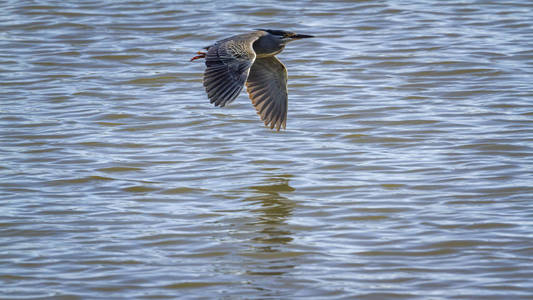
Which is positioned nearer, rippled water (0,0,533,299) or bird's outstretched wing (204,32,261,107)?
rippled water (0,0,533,299)

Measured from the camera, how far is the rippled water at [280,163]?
16.3 feet

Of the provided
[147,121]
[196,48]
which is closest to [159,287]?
[147,121]

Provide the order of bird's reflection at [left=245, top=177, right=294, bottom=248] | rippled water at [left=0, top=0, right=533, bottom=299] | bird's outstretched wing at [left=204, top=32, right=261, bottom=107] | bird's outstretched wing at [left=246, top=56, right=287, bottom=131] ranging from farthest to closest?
bird's outstretched wing at [left=246, top=56, right=287, bottom=131] → bird's outstretched wing at [left=204, top=32, right=261, bottom=107] → bird's reflection at [left=245, top=177, right=294, bottom=248] → rippled water at [left=0, top=0, right=533, bottom=299]

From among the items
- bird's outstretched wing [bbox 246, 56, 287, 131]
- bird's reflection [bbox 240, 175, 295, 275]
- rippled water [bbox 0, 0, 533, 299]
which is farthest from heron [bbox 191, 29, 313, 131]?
bird's reflection [bbox 240, 175, 295, 275]

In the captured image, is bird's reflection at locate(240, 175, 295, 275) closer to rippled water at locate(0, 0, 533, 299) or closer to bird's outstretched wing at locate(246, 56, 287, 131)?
rippled water at locate(0, 0, 533, 299)

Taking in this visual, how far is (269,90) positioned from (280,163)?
2.04ft

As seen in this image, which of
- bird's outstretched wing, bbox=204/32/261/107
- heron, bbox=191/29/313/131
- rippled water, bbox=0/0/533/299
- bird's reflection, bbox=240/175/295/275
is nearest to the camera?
rippled water, bbox=0/0/533/299

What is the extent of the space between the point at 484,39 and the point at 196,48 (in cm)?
370

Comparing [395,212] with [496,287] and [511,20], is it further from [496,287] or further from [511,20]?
[511,20]

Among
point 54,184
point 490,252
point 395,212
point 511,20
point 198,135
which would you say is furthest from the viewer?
point 511,20

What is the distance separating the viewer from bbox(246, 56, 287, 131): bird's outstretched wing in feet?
22.6

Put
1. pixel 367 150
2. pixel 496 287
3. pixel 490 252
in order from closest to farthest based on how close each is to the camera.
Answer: pixel 496 287 < pixel 490 252 < pixel 367 150

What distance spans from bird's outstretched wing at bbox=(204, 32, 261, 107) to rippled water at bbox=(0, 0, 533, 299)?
0.88 metres

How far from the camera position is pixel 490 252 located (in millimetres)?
5148
